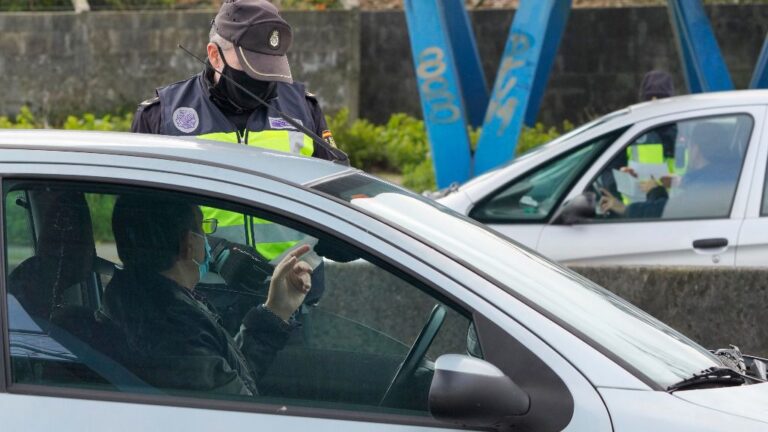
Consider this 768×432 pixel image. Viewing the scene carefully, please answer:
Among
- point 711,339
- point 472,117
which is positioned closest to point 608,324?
point 711,339

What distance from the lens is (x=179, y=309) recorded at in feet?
10.2

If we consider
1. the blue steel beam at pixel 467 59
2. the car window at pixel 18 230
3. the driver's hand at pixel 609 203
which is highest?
the blue steel beam at pixel 467 59

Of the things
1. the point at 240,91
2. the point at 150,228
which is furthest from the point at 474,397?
the point at 240,91

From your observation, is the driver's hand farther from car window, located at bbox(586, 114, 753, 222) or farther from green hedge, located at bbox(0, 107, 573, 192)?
green hedge, located at bbox(0, 107, 573, 192)

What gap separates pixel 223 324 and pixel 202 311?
61 millimetres

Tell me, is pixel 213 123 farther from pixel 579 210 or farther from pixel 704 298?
pixel 579 210

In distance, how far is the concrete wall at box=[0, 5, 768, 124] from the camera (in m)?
17.0

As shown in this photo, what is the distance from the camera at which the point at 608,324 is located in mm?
3275

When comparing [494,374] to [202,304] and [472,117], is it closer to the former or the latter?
[202,304]

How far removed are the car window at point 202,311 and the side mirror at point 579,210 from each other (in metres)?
3.78

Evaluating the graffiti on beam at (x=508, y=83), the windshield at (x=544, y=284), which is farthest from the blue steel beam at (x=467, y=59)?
the windshield at (x=544, y=284)

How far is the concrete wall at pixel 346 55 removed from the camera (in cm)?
1705

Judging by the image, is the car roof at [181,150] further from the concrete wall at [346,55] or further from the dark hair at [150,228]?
the concrete wall at [346,55]

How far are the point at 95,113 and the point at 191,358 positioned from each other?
51.0ft
